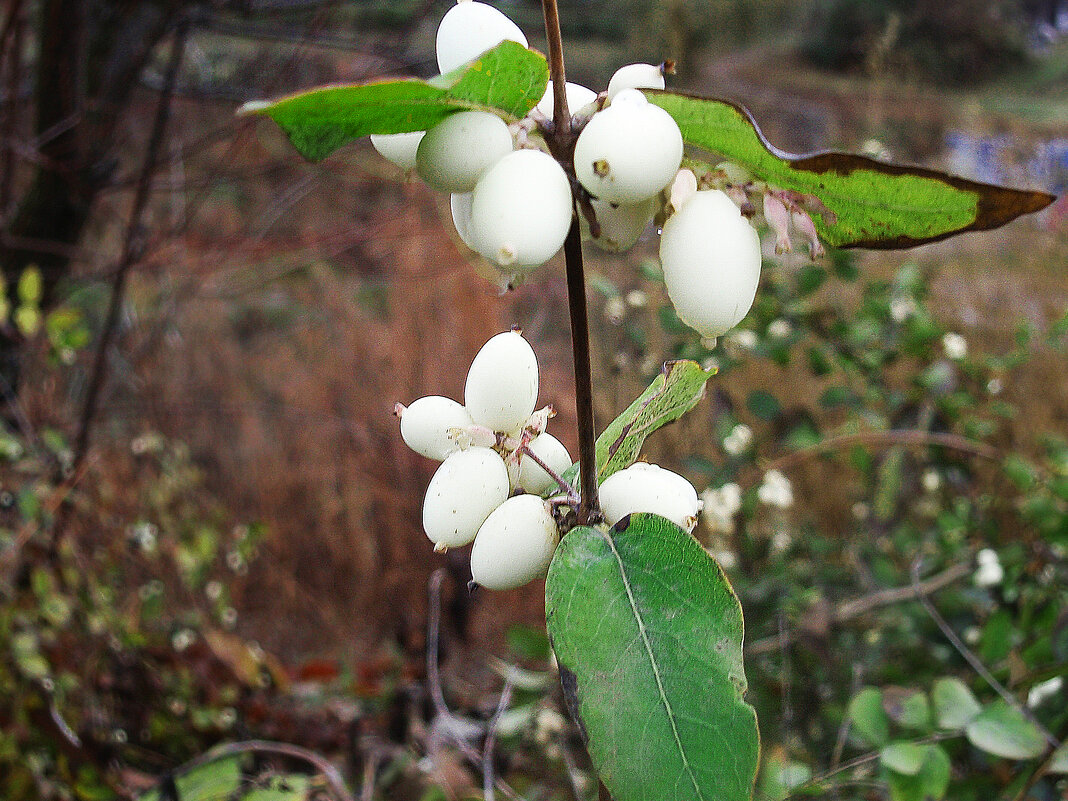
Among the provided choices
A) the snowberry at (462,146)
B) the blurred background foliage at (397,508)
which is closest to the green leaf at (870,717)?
the blurred background foliage at (397,508)

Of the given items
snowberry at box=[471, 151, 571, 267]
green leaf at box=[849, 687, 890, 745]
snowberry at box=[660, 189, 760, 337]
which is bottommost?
green leaf at box=[849, 687, 890, 745]

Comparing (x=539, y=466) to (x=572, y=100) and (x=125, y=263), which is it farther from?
(x=125, y=263)

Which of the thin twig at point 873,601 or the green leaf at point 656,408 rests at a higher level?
the green leaf at point 656,408

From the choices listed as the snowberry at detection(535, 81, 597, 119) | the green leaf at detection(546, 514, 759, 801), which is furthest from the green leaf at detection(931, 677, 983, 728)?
the snowberry at detection(535, 81, 597, 119)

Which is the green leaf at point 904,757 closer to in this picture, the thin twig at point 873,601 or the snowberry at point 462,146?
the thin twig at point 873,601

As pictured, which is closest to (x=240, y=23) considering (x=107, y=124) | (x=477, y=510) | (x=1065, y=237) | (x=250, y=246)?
(x=107, y=124)

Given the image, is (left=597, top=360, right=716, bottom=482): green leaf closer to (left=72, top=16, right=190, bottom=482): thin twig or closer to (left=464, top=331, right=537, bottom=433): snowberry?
(left=464, top=331, right=537, bottom=433): snowberry

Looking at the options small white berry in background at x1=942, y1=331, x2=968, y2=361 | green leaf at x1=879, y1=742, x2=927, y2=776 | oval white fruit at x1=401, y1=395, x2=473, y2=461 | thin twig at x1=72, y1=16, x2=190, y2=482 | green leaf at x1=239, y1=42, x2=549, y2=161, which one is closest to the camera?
green leaf at x1=239, y1=42, x2=549, y2=161
